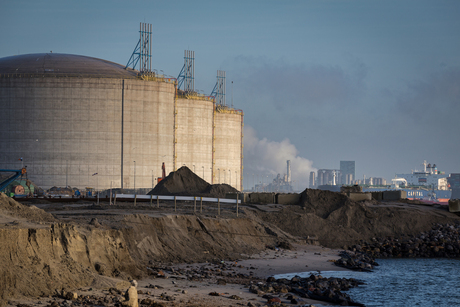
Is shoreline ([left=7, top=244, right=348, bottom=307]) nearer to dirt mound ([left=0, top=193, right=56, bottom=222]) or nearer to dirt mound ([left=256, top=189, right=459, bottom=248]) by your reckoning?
dirt mound ([left=0, top=193, right=56, bottom=222])

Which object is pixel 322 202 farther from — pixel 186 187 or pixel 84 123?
pixel 84 123

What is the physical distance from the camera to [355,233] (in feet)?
156

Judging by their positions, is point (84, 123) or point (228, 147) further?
point (228, 147)

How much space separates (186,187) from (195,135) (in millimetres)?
50050

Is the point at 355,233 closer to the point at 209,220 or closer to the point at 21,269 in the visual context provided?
the point at 209,220

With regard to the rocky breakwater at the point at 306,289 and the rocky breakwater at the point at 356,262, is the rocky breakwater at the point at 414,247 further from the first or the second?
the rocky breakwater at the point at 306,289

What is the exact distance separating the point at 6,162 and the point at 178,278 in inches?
3254

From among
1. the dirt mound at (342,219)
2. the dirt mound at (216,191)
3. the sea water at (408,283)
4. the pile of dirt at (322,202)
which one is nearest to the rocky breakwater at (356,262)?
the sea water at (408,283)

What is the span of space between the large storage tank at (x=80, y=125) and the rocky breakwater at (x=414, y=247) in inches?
2465

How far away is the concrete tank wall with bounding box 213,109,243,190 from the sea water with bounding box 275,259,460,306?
86539 millimetres

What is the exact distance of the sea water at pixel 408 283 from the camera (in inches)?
1013

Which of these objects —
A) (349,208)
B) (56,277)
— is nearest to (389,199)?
(349,208)

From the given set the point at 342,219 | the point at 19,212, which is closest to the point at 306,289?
the point at 19,212

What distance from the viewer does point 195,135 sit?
118 metres
